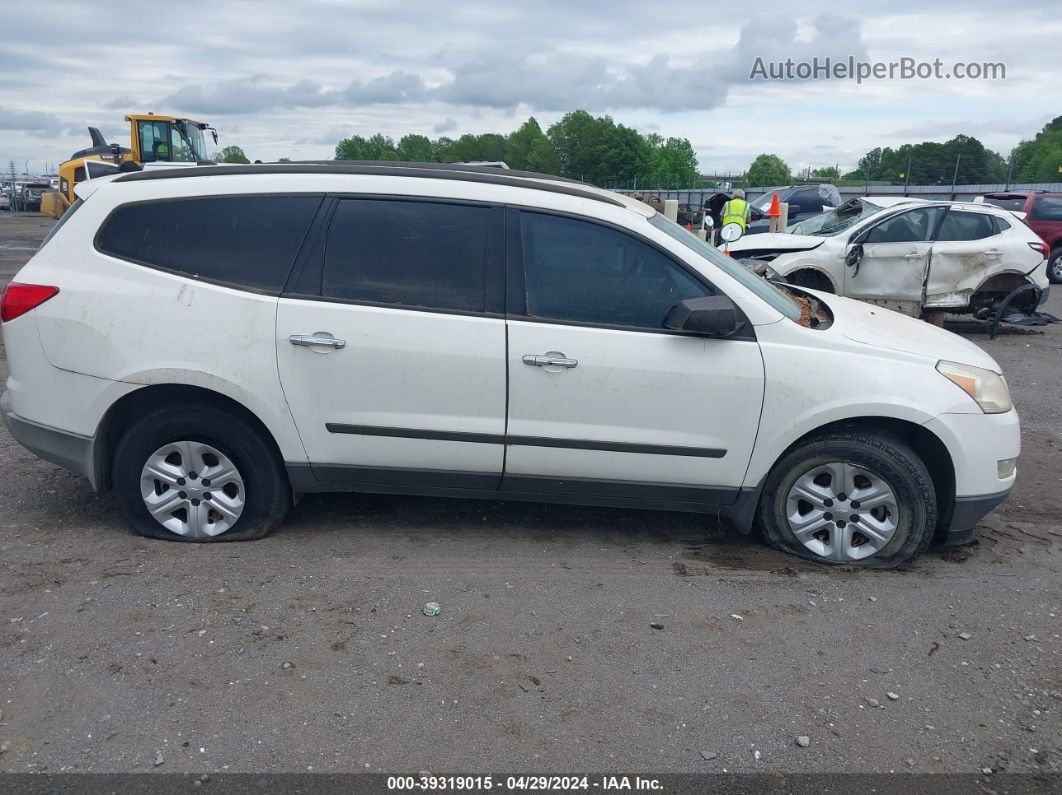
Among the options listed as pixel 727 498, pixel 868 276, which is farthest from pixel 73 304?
pixel 868 276

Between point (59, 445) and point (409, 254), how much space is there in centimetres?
202

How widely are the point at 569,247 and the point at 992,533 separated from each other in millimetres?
2892

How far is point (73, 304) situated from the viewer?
424cm

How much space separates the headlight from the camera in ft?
13.8

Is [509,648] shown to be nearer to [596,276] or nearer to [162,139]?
[596,276]

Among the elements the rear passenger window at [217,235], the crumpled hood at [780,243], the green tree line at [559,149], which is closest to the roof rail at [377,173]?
the rear passenger window at [217,235]

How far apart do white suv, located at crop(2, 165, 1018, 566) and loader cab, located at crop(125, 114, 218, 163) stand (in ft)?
70.6

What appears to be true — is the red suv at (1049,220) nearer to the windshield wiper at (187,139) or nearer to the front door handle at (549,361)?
the front door handle at (549,361)

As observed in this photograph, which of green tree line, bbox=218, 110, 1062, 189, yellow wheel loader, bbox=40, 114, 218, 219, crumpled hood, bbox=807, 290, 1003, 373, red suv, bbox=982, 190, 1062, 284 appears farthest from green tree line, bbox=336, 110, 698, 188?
crumpled hood, bbox=807, 290, 1003, 373

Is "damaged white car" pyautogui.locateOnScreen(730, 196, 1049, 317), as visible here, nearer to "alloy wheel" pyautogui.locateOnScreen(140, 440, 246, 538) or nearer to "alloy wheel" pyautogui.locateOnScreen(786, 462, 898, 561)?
"alloy wheel" pyautogui.locateOnScreen(786, 462, 898, 561)

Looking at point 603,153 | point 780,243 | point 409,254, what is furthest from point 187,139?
point 603,153

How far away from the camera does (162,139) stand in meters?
23.7

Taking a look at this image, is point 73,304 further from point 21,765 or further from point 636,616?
point 636,616

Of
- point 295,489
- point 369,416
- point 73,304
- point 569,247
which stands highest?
point 569,247
